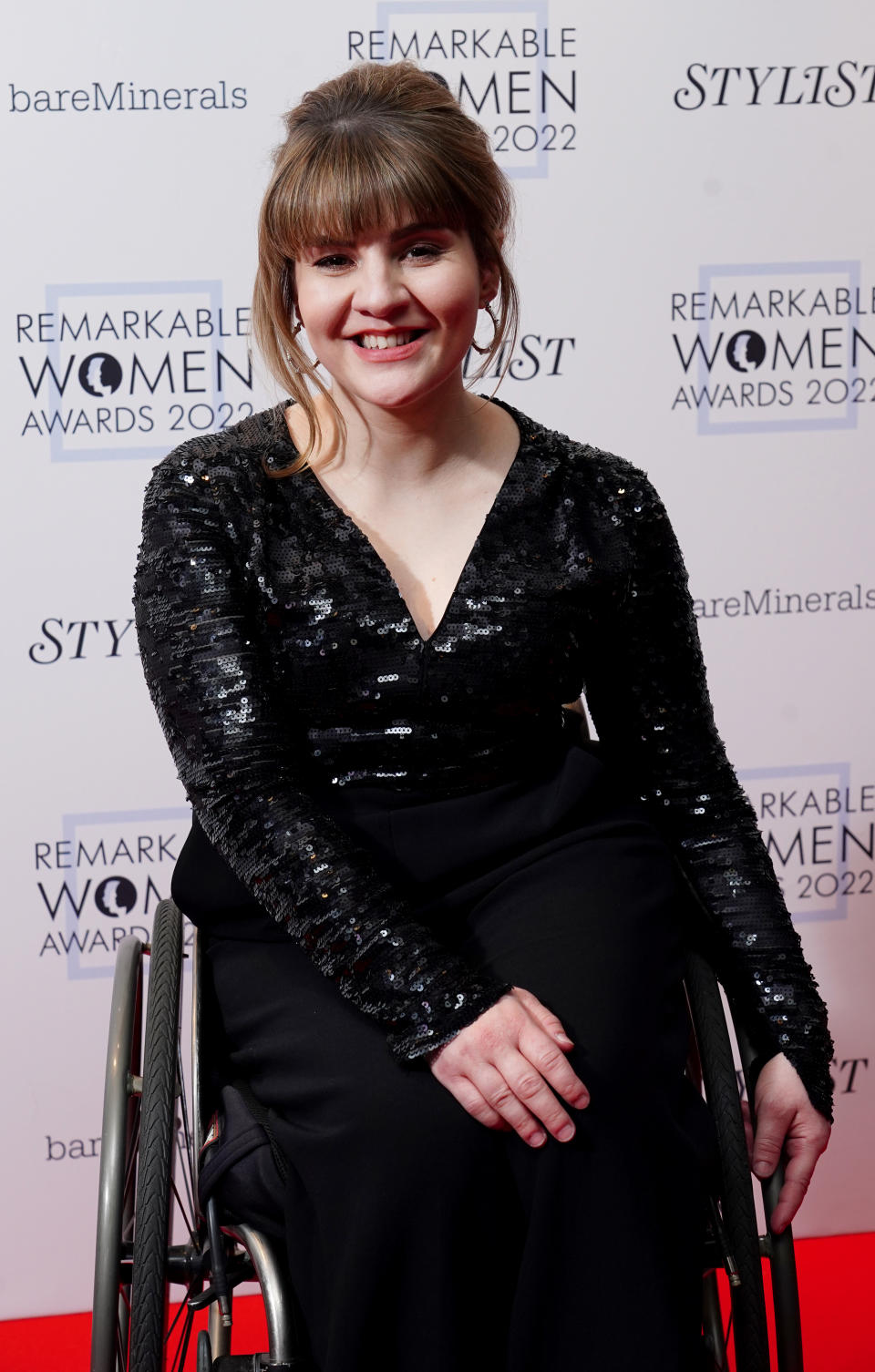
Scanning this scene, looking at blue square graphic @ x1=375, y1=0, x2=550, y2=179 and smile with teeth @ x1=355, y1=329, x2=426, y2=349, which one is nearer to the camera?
smile with teeth @ x1=355, y1=329, x2=426, y2=349

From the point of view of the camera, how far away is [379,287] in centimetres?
130

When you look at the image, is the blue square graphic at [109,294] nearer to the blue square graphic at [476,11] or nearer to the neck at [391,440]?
the blue square graphic at [476,11]

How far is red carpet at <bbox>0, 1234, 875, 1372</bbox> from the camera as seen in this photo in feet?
6.85

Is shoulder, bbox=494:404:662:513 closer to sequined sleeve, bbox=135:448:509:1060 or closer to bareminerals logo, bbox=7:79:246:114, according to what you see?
sequined sleeve, bbox=135:448:509:1060

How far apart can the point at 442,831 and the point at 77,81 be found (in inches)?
50.0

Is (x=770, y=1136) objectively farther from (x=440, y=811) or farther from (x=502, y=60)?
(x=502, y=60)

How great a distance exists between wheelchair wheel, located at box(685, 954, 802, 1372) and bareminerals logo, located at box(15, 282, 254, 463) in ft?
4.00

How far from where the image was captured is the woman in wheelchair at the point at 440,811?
113 cm

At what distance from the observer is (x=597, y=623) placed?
144 cm

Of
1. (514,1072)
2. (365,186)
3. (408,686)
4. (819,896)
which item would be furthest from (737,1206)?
(819,896)

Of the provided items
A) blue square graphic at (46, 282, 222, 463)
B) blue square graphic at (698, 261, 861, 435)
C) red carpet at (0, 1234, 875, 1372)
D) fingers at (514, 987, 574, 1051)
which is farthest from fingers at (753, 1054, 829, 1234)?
blue square graphic at (46, 282, 222, 463)

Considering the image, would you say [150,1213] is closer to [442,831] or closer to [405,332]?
[442,831]

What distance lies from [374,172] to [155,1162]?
2.74 feet

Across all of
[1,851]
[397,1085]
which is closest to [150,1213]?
[397,1085]
